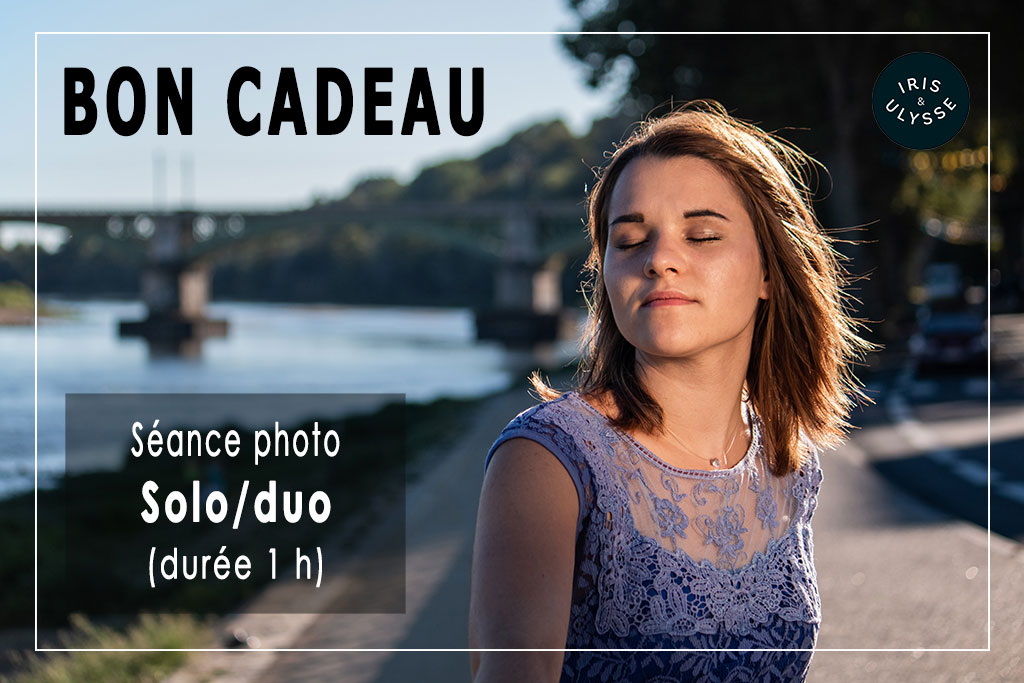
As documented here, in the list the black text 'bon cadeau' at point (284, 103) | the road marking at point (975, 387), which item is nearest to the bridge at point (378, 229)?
the black text 'bon cadeau' at point (284, 103)

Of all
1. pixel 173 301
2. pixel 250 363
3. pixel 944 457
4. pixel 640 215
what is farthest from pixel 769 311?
pixel 250 363

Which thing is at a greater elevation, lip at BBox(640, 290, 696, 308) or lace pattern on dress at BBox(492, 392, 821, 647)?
lip at BBox(640, 290, 696, 308)

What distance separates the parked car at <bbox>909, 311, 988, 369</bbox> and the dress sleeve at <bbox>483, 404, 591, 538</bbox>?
720 inches

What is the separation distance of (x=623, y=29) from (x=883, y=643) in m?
17.6

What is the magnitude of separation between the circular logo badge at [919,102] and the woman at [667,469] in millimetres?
1660

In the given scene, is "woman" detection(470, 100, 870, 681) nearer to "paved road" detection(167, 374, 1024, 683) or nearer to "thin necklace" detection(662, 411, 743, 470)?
"thin necklace" detection(662, 411, 743, 470)

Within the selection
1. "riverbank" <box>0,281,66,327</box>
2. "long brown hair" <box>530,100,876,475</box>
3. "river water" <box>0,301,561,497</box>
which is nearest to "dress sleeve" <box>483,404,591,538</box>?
"long brown hair" <box>530,100,876,475</box>

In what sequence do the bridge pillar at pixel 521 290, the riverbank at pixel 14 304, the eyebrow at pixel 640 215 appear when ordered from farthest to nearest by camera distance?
the bridge pillar at pixel 521 290
the riverbank at pixel 14 304
the eyebrow at pixel 640 215

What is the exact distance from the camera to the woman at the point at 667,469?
118 centimetres

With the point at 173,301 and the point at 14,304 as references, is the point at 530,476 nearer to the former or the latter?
the point at 14,304

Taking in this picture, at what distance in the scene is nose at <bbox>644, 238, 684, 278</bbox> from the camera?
1366 mm

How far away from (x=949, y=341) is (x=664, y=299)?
1842 cm

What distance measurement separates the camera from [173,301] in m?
20.7

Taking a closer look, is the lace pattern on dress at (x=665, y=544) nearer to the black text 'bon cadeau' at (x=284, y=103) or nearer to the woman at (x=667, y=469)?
the woman at (x=667, y=469)
